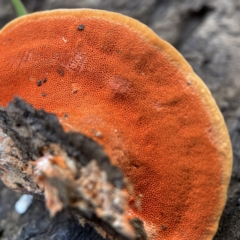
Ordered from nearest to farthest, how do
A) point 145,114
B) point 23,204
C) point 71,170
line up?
point 71,170, point 145,114, point 23,204

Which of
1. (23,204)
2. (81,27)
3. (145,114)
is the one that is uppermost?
(81,27)

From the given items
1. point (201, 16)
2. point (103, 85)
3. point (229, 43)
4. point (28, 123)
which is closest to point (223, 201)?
point (103, 85)

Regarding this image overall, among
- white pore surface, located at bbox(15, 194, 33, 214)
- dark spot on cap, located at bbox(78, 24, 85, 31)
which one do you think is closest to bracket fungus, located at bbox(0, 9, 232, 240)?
dark spot on cap, located at bbox(78, 24, 85, 31)

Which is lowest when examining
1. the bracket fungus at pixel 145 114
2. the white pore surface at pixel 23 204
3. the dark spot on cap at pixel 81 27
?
the white pore surface at pixel 23 204

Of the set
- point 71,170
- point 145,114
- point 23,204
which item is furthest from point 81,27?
point 23,204

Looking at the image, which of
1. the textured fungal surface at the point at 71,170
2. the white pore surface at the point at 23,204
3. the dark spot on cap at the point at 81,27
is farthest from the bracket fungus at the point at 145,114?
the white pore surface at the point at 23,204

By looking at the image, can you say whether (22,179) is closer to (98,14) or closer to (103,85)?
(103,85)

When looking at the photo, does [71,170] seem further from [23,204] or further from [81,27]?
[23,204]

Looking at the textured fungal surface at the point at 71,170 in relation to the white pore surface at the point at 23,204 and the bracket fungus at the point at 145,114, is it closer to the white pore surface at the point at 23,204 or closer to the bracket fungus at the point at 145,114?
the bracket fungus at the point at 145,114

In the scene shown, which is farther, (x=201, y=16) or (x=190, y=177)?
(x=201, y=16)
